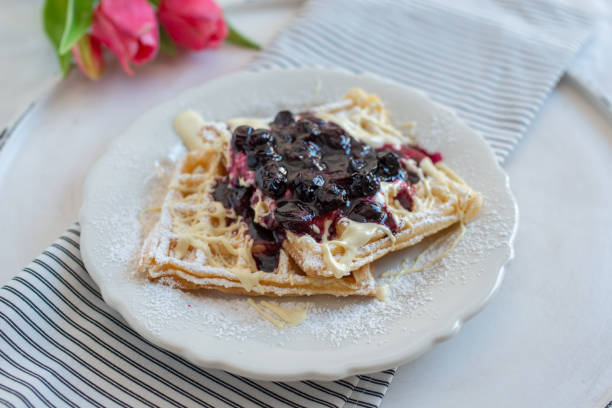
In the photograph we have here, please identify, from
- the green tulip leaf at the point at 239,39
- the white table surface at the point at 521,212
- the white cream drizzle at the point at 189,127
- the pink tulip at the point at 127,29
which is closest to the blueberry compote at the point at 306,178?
the white cream drizzle at the point at 189,127

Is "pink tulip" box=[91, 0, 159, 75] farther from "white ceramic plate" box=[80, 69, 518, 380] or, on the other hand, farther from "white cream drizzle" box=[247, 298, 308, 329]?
"white cream drizzle" box=[247, 298, 308, 329]

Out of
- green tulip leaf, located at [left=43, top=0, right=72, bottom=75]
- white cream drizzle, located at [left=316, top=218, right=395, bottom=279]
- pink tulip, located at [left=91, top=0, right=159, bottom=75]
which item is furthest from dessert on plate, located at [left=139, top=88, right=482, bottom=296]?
green tulip leaf, located at [left=43, top=0, right=72, bottom=75]

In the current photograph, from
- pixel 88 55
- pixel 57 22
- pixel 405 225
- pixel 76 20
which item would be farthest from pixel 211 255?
pixel 57 22

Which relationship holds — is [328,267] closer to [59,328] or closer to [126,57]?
[59,328]

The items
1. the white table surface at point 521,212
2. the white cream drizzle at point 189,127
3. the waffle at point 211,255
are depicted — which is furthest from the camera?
the white cream drizzle at point 189,127

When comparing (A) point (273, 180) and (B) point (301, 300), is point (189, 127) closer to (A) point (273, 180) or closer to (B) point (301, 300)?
(A) point (273, 180)

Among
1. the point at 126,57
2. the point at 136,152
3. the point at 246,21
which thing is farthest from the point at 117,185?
the point at 246,21

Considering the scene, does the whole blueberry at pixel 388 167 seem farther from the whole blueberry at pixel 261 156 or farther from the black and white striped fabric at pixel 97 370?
the black and white striped fabric at pixel 97 370
